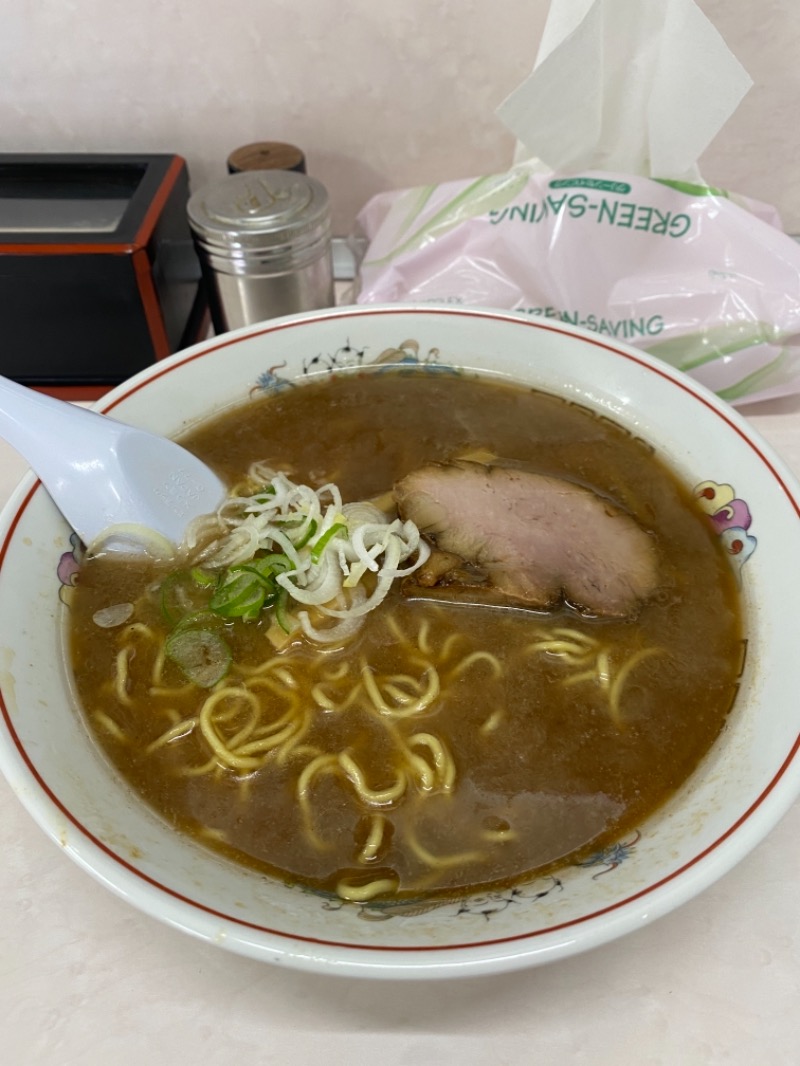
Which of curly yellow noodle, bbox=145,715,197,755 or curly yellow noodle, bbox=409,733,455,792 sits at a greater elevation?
curly yellow noodle, bbox=145,715,197,755

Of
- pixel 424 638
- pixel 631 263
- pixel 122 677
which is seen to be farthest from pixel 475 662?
pixel 631 263

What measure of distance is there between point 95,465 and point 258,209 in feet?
2.48

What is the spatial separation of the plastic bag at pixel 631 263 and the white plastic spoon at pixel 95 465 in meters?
0.87

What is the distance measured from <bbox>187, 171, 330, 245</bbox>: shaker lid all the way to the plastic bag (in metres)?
0.28

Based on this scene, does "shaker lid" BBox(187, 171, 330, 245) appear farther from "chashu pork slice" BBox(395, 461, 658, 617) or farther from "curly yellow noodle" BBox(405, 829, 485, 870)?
"curly yellow noodle" BBox(405, 829, 485, 870)

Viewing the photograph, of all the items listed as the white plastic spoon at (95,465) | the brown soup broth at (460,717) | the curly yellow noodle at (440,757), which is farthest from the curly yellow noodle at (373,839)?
the white plastic spoon at (95,465)

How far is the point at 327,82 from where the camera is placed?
82.1 inches

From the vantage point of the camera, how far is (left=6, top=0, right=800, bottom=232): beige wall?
1.95 meters

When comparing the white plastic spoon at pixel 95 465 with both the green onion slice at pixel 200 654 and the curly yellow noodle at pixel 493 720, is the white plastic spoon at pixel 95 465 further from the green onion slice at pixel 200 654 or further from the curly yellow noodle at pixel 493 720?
the curly yellow noodle at pixel 493 720

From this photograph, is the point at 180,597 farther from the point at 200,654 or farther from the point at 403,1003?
the point at 403,1003

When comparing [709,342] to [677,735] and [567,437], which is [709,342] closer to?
[567,437]

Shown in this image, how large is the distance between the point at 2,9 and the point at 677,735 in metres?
2.20

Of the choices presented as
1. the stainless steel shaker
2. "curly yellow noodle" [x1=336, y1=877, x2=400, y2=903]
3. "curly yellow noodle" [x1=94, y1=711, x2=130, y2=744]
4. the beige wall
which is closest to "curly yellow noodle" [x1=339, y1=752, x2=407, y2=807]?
"curly yellow noodle" [x1=336, y1=877, x2=400, y2=903]

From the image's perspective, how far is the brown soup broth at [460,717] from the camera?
1203 mm
